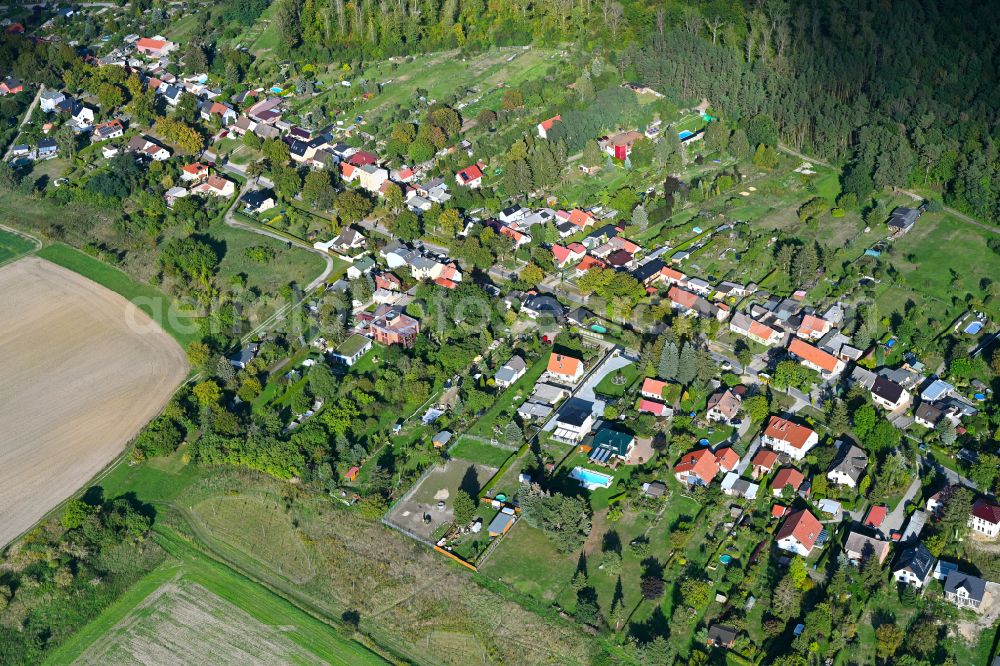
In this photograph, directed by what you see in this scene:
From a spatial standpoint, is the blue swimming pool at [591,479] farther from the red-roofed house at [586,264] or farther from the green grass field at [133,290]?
the green grass field at [133,290]

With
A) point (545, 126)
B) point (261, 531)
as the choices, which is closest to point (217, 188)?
point (545, 126)

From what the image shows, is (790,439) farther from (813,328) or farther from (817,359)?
(813,328)

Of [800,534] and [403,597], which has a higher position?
[800,534]

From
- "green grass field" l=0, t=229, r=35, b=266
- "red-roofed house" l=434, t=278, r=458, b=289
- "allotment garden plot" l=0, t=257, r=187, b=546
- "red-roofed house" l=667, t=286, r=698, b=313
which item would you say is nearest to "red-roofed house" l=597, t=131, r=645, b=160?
"red-roofed house" l=667, t=286, r=698, b=313

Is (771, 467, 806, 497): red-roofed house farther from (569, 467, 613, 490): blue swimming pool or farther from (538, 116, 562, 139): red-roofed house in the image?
(538, 116, 562, 139): red-roofed house

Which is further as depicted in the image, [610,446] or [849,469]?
[610,446]

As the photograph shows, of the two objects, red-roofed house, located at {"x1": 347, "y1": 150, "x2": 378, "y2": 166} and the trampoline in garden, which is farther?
red-roofed house, located at {"x1": 347, "y1": 150, "x2": 378, "y2": 166}
